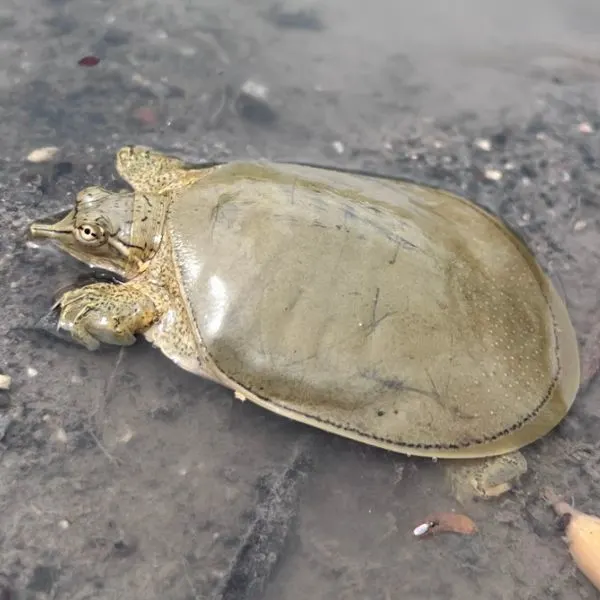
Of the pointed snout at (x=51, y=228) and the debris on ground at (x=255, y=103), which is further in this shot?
the debris on ground at (x=255, y=103)

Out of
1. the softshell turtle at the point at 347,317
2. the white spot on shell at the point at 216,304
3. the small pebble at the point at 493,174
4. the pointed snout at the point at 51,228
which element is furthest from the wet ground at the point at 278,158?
the white spot on shell at the point at 216,304

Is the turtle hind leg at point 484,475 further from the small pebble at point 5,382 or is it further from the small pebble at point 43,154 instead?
the small pebble at point 43,154

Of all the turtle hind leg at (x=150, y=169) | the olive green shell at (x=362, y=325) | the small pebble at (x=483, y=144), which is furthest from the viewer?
the small pebble at (x=483, y=144)

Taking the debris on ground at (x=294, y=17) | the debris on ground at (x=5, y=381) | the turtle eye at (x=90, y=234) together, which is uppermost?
the debris on ground at (x=294, y=17)

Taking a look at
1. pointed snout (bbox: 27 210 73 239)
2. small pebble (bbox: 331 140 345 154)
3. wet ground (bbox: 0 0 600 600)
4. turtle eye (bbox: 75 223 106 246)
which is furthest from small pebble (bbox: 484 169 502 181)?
pointed snout (bbox: 27 210 73 239)

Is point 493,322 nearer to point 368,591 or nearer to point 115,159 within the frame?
point 368,591

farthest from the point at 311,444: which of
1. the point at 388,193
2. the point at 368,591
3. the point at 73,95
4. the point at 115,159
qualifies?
the point at 73,95

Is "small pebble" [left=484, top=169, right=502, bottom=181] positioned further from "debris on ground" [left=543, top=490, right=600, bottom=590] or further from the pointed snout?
the pointed snout
